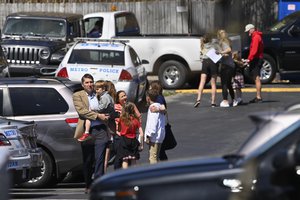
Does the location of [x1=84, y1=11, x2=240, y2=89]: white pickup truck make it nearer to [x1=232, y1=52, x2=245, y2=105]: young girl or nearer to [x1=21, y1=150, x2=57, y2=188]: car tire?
[x1=232, y1=52, x2=245, y2=105]: young girl

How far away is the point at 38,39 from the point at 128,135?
12168 mm

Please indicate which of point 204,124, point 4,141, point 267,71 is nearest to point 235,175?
point 4,141

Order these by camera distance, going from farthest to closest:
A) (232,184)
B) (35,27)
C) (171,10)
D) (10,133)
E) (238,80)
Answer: (171,10)
(35,27)
(238,80)
(10,133)
(232,184)

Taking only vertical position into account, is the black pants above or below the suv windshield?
below

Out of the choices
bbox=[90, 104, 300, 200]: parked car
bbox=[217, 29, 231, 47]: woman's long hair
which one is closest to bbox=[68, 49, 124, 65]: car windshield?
bbox=[217, 29, 231, 47]: woman's long hair

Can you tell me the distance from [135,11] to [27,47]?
25.1 ft

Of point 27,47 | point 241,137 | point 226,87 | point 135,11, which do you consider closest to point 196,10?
point 135,11

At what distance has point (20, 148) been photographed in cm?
1319

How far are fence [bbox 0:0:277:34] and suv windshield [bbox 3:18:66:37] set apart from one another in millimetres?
5611

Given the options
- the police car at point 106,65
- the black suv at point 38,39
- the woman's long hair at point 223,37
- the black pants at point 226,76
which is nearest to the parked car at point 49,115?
the police car at point 106,65

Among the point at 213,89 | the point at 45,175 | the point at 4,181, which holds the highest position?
the point at 4,181

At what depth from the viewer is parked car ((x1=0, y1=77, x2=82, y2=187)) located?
584 inches

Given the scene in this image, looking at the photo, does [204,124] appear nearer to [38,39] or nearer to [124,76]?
[124,76]

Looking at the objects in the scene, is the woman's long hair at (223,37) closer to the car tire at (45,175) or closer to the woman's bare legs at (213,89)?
the woman's bare legs at (213,89)
